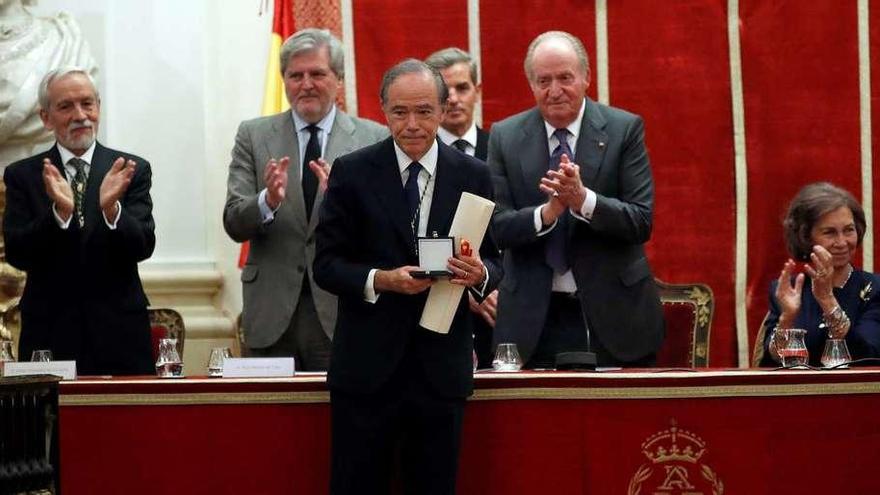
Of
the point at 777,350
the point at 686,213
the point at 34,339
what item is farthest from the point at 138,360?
the point at 686,213

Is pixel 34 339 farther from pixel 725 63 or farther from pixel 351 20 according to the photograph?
pixel 725 63

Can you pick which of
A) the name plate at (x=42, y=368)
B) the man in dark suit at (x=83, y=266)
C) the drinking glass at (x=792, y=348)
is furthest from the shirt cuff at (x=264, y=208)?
the drinking glass at (x=792, y=348)

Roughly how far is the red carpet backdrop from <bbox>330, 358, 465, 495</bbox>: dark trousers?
2.93 metres

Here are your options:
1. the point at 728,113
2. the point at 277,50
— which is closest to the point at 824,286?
the point at 728,113

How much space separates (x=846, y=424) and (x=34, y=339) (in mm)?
2534

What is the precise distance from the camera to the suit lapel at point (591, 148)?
5285mm

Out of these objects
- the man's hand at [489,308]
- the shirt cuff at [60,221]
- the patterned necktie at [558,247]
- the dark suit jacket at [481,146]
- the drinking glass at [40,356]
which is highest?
the dark suit jacket at [481,146]

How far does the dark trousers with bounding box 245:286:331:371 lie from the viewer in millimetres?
5387

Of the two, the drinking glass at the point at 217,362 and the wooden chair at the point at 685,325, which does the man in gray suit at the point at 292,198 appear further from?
the wooden chair at the point at 685,325

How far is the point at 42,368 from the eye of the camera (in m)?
4.72

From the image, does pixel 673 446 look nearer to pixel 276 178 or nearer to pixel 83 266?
pixel 276 178

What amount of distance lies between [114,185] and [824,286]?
226cm

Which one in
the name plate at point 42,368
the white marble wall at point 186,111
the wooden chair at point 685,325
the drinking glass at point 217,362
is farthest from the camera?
the white marble wall at point 186,111

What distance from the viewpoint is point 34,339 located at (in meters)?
5.20
